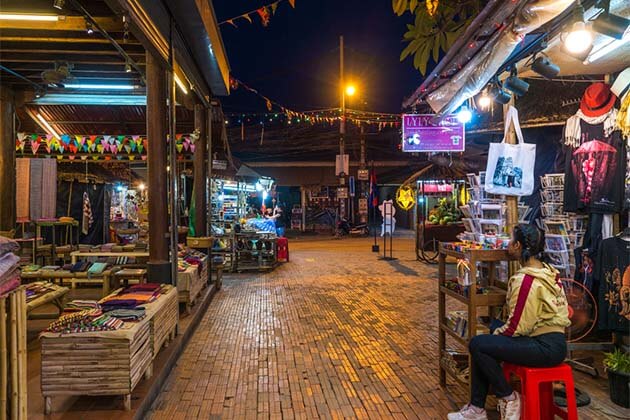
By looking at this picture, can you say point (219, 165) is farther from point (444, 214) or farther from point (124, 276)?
point (444, 214)

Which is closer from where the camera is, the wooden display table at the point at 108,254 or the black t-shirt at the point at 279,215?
the wooden display table at the point at 108,254

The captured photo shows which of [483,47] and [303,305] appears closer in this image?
[483,47]

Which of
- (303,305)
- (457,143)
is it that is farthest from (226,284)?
(457,143)

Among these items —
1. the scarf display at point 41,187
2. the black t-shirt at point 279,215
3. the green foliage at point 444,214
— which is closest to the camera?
the scarf display at point 41,187

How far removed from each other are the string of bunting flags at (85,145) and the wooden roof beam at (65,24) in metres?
3.27

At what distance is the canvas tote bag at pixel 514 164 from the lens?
4430 millimetres

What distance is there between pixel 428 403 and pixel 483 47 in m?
3.49

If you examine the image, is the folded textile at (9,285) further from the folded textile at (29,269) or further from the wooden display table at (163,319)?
the folded textile at (29,269)

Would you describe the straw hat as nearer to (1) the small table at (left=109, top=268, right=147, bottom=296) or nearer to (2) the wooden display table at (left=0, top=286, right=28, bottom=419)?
(2) the wooden display table at (left=0, top=286, right=28, bottom=419)

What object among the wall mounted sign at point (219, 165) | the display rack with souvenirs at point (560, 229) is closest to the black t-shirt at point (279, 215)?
the wall mounted sign at point (219, 165)

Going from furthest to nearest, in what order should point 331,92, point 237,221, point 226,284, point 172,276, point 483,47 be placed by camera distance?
point 331,92, point 237,221, point 226,284, point 172,276, point 483,47

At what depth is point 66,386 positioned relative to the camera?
3098 millimetres

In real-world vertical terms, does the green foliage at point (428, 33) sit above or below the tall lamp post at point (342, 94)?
below

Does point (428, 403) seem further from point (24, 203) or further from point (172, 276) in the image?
point (24, 203)
